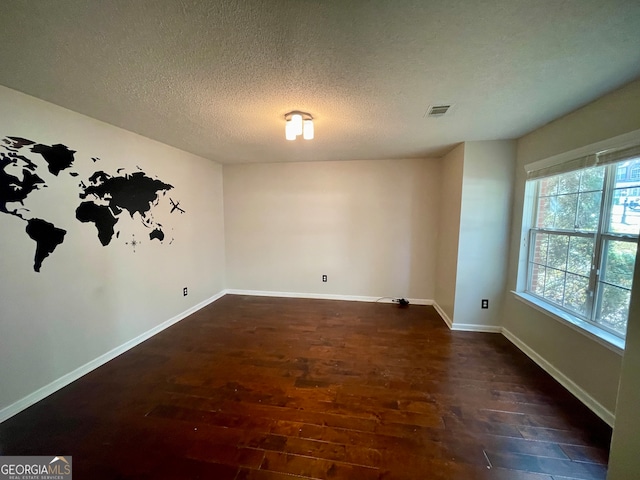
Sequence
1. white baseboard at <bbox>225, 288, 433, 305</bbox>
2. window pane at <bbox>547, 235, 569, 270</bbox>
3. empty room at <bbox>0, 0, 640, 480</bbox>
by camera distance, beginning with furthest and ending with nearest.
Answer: white baseboard at <bbox>225, 288, 433, 305</bbox> → window pane at <bbox>547, 235, 569, 270</bbox> → empty room at <bbox>0, 0, 640, 480</bbox>

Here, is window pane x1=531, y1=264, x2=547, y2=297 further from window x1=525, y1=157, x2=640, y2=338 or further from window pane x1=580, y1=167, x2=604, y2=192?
window pane x1=580, y1=167, x2=604, y2=192

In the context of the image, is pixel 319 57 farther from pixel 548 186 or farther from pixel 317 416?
pixel 548 186

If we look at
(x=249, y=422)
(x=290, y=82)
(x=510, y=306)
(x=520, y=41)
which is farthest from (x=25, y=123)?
(x=510, y=306)

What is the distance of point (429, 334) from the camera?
306 cm

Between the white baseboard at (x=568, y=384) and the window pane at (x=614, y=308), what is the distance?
564 millimetres

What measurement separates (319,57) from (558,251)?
276 cm

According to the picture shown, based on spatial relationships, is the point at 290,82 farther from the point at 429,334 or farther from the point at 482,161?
the point at 429,334

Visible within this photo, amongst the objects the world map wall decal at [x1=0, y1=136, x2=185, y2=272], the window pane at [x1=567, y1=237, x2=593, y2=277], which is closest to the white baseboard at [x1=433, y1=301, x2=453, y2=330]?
the window pane at [x1=567, y1=237, x2=593, y2=277]

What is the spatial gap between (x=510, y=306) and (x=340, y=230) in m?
2.50

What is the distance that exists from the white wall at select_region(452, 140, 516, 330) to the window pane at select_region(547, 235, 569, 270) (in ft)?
1.72

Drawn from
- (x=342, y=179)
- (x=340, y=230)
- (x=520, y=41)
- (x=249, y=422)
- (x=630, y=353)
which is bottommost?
(x=249, y=422)

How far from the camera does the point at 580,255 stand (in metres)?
2.13

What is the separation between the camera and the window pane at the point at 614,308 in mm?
1759

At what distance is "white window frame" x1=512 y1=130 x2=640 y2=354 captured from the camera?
1726 millimetres
